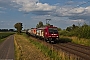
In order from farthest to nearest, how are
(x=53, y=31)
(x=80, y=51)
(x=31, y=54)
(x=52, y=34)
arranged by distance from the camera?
(x=53, y=31)
(x=52, y=34)
(x=80, y=51)
(x=31, y=54)

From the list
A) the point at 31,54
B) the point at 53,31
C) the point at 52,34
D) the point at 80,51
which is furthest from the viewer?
the point at 53,31

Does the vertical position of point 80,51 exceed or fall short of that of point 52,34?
it falls short

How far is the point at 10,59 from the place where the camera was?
16.9m

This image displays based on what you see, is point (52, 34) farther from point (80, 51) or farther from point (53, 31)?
point (80, 51)

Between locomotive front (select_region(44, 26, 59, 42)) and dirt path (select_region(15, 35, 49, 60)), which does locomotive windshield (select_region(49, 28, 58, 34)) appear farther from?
dirt path (select_region(15, 35, 49, 60))

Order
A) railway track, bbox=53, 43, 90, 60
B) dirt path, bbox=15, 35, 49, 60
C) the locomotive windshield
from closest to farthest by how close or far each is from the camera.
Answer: dirt path, bbox=15, 35, 49, 60 < railway track, bbox=53, 43, 90, 60 < the locomotive windshield

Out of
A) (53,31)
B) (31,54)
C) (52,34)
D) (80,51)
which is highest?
(53,31)

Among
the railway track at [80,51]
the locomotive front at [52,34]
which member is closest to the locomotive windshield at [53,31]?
the locomotive front at [52,34]

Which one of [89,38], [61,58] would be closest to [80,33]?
[89,38]

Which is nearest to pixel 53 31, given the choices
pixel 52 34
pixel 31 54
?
pixel 52 34

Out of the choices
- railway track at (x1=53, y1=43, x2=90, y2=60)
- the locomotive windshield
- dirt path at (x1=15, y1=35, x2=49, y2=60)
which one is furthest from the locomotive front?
railway track at (x1=53, y1=43, x2=90, y2=60)

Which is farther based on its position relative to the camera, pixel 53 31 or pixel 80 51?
pixel 53 31

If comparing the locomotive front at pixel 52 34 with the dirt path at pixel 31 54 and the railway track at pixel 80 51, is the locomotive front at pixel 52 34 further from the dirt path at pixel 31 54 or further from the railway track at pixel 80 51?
the railway track at pixel 80 51

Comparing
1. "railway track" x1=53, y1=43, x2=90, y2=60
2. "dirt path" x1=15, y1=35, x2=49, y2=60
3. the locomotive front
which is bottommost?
"railway track" x1=53, y1=43, x2=90, y2=60
